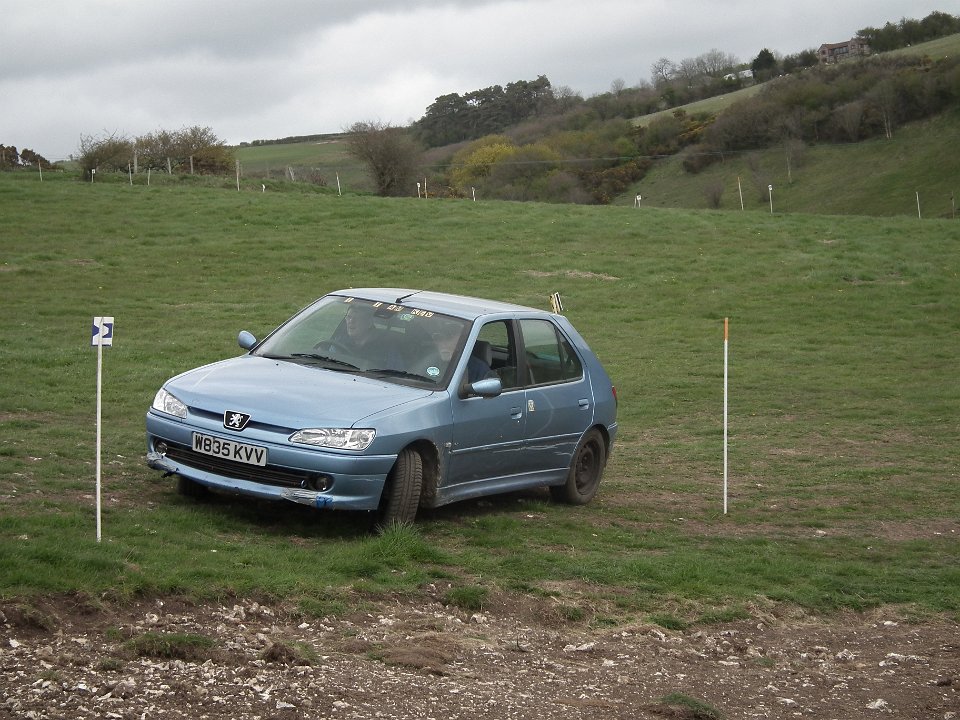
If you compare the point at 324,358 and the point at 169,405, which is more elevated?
the point at 324,358

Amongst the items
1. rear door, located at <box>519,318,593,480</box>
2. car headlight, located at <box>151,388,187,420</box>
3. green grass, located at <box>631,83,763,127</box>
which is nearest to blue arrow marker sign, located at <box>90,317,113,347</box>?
car headlight, located at <box>151,388,187,420</box>

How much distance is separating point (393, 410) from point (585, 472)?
2.87 meters

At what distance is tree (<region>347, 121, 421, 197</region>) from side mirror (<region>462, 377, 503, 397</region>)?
52618 mm

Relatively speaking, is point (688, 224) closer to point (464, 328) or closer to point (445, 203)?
point (445, 203)

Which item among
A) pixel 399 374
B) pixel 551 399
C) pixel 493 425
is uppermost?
pixel 399 374

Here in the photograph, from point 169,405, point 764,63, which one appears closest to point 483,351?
point 169,405

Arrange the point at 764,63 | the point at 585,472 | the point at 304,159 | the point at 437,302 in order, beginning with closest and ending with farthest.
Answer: the point at 437,302
the point at 585,472
the point at 304,159
the point at 764,63

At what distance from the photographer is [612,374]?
65.6ft

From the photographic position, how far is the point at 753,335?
2578 centimetres

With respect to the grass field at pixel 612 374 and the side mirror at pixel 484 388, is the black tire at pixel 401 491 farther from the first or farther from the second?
the side mirror at pixel 484 388

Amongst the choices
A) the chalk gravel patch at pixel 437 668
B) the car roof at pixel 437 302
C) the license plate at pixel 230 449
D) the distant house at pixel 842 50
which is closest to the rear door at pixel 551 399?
the car roof at pixel 437 302

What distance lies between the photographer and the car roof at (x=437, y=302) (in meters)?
9.66

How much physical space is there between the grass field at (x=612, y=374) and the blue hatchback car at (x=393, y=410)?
0.35 metres

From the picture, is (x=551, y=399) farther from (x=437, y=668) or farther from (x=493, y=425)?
(x=437, y=668)
